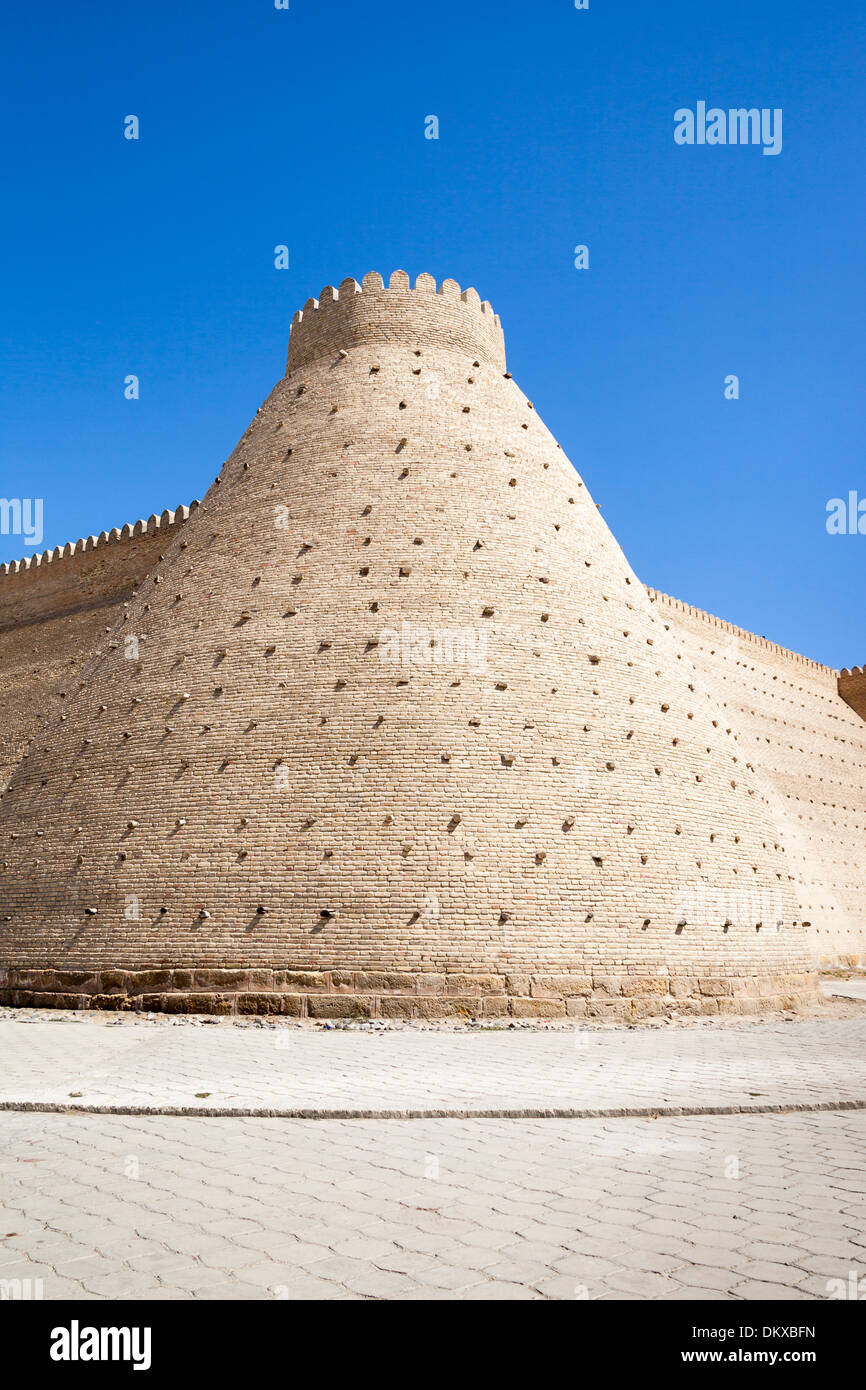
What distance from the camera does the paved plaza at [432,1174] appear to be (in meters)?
2.97

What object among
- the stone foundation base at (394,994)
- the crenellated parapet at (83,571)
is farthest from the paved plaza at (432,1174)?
the crenellated parapet at (83,571)

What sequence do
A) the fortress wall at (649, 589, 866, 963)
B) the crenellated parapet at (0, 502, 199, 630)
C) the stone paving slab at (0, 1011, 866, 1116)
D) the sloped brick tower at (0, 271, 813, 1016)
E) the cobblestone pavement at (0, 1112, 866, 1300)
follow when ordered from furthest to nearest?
the fortress wall at (649, 589, 866, 963), the crenellated parapet at (0, 502, 199, 630), the sloped brick tower at (0, 271, 813, 1016), the stone paving slab at (0, 1011, 866, 1116), the cobblestone pavement at (0, 1112, 866, 1300)

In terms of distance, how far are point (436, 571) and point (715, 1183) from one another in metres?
8.70

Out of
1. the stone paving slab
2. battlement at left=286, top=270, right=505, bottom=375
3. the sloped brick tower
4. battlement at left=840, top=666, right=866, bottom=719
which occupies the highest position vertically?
battlement at left=286, top=270, right=505, bottom=375

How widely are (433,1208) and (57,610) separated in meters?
21.9

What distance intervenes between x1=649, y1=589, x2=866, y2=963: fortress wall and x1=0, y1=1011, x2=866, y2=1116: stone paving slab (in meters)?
14.5

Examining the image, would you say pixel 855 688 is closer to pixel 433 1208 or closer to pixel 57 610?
pixel 57 610

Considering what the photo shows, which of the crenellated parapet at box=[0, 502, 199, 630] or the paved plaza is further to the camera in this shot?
the crenellated parapet at box=[0, 502, 199, 630]

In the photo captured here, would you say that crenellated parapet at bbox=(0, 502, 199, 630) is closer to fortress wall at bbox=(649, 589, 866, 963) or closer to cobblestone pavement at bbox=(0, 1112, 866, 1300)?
fortress wall at bbox=(649, 589, 866, 963)

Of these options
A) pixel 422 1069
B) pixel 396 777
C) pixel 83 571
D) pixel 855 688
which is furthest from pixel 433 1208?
pixel 855 688

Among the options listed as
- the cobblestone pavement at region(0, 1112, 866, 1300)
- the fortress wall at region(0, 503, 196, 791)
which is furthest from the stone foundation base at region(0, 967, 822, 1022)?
the fortress wall at region(0, 503, 196, 791)

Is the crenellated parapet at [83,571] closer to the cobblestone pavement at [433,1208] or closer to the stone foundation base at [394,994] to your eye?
the stone foundation base at [394,994]

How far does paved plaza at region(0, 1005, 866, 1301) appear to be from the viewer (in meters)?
2.97
